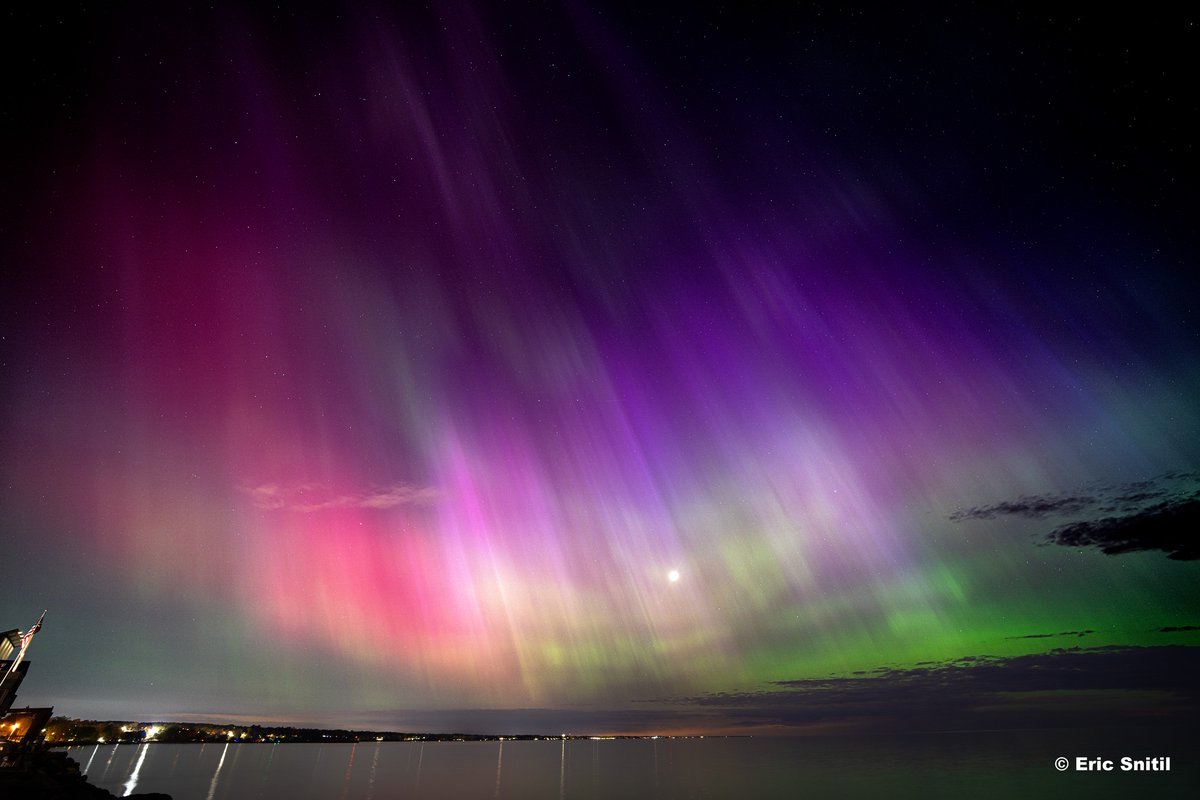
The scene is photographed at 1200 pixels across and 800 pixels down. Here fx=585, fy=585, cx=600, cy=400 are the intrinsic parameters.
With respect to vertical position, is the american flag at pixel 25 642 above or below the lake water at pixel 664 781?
above

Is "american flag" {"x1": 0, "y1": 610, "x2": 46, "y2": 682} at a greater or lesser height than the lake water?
greater

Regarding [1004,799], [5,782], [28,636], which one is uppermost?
[28,636]

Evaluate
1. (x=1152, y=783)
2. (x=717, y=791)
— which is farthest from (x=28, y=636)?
(x=1152, y=783)

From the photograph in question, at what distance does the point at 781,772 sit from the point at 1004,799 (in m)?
43.3

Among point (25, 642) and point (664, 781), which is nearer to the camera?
point (25, 642)

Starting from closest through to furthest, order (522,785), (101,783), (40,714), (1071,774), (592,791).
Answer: (40,714)
(101,783)
(592,791)
(522,785)
(1071,774)

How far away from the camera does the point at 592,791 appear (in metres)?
81.3

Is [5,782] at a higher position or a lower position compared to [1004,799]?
higher

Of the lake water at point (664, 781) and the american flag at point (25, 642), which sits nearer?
the american flag at point (25, 642)

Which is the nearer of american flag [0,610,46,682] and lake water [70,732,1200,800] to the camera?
american flag [0,610,46,682]

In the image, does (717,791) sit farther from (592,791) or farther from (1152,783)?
(1152,783)

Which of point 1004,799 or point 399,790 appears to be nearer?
point 1004,799

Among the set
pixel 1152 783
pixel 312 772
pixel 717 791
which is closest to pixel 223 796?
pixel 312 772

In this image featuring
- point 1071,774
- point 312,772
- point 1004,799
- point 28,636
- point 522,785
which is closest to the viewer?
point 28,636
